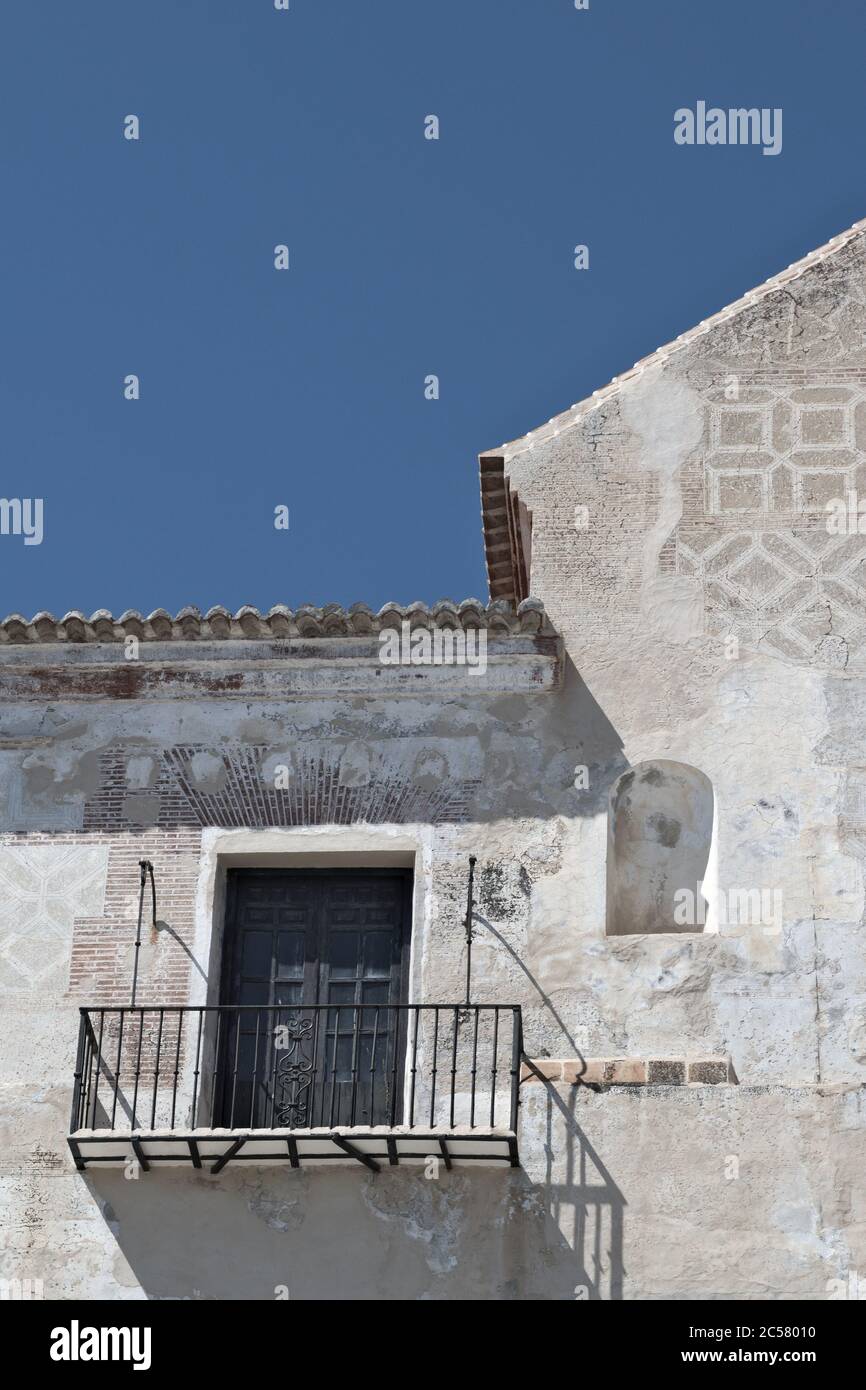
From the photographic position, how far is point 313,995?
569 inches

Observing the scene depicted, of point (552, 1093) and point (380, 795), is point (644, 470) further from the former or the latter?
point (552, 1093)

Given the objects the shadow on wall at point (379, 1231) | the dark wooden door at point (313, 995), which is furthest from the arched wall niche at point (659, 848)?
the shadow on wall at point (379, 1231)

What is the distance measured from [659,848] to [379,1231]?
2.93 m

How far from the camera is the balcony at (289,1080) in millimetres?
13648

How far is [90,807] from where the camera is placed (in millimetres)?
14977

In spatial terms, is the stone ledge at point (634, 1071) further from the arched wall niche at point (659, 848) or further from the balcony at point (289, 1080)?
the arched wall niche at point (659, 848)

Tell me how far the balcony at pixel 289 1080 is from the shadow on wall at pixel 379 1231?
0.14 meters

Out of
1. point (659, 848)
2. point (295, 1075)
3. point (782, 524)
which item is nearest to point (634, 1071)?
point (659, 848)

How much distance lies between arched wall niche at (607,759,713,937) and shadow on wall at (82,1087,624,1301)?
4.89 ft

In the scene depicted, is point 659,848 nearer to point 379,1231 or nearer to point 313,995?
point 313,995

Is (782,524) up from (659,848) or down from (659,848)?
up
